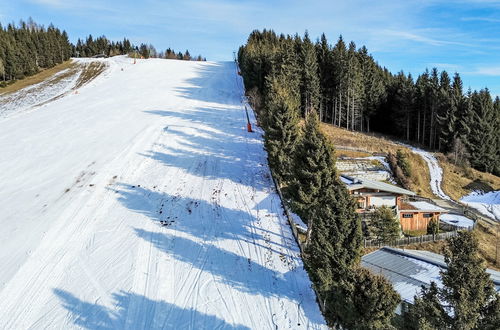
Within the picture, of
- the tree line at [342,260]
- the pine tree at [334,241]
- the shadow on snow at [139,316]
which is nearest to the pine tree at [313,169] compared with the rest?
the tree line at [342,260]

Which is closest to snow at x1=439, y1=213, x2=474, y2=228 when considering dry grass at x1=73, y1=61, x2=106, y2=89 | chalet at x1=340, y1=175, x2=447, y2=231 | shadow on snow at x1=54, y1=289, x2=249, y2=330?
chalet at x1=340, y1=175, x2=447, y2=231

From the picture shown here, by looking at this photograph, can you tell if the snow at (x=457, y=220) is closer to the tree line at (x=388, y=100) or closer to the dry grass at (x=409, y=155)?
the dry grass at (x=409, y=155)

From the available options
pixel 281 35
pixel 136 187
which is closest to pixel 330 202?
pixel 136 187

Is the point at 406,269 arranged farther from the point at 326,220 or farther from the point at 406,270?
the point at 326,220

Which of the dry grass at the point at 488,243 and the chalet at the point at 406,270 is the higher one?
the chalet at the point at 406,270

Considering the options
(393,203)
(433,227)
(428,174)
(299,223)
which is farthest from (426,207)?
(299,223)

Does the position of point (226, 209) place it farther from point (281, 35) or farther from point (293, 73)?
point (281, 35)

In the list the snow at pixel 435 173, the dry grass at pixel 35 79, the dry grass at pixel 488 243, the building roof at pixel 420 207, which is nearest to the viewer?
the dry grass at pixel 488 243

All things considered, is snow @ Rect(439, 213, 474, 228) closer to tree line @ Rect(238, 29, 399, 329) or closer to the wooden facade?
the wooden facade
